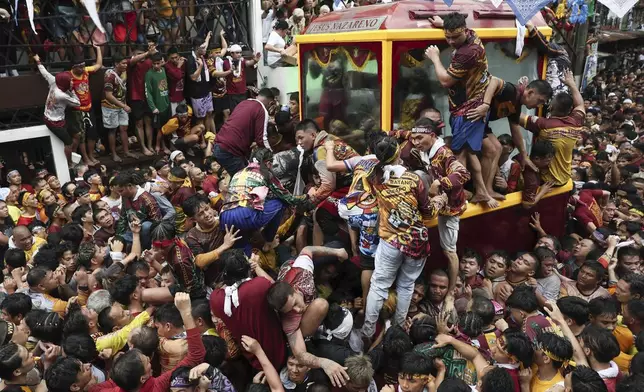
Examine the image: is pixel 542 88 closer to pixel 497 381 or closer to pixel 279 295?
pixel 497 381

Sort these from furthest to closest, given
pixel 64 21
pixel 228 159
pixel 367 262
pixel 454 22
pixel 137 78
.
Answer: pixel 137 78 < pixel 64 21 < pixel 228 159 < pixel 367 262 < pixel 454 22

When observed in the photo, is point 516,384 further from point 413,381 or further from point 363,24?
point 363,24

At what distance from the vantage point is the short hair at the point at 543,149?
16.1 feet

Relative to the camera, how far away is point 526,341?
3.07 m

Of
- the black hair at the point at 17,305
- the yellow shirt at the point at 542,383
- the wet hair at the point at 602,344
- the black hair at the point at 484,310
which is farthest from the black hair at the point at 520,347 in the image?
the black hair at the point at 17,305

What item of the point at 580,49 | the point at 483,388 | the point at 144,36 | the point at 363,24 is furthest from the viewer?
the point at 580,49

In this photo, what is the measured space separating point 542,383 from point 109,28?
8.19 meters

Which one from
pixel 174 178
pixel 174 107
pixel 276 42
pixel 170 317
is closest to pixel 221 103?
pixel 174 107

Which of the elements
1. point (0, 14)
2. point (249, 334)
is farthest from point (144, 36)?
point (249, 334)

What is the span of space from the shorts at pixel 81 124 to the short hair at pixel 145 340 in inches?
224

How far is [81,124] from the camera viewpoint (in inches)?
319

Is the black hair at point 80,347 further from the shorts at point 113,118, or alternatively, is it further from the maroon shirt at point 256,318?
the shorts at point 113,118

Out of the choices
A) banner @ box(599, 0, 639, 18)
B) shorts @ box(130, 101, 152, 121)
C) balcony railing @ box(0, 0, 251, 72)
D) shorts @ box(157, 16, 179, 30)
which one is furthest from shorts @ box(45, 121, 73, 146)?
banner @ box(599, 0, 639, 18)

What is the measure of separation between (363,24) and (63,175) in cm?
550
